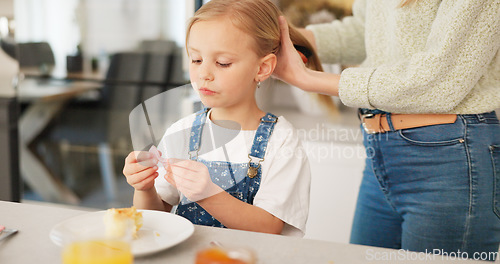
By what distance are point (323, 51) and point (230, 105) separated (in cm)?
37

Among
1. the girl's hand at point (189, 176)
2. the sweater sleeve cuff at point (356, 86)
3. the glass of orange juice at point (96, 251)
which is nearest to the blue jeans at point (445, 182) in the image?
the sweater sleeve cuff at point (356, 86)

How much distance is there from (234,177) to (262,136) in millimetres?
Result: 119

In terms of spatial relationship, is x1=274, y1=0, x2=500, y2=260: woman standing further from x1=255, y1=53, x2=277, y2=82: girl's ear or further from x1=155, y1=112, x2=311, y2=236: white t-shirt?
x1=155, y1=112, x2=311, y2=236: white t-shirt

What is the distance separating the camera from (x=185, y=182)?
92 centimetres

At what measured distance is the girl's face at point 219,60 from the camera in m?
1.03

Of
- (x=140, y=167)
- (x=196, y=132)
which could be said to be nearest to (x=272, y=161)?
(x=196, y=132)

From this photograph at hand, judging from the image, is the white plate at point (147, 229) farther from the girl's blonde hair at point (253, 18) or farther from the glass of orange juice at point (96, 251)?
the girl's blonde hair at point (253, 18)

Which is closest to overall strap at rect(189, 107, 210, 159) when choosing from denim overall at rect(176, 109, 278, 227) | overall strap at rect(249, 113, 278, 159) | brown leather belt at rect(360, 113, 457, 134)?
denim overall at rect(176, 109, 278, 227)

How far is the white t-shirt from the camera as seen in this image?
3.39ft

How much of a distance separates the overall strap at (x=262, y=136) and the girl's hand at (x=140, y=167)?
26 cm

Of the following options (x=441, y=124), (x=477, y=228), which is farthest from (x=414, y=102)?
(x=477, y=228)

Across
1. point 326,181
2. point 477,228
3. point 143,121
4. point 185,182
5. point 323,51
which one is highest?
point 323,51

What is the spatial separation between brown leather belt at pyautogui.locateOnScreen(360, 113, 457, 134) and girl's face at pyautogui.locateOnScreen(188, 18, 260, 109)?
12.9 inches

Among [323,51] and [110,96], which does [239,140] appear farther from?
[110,96]
